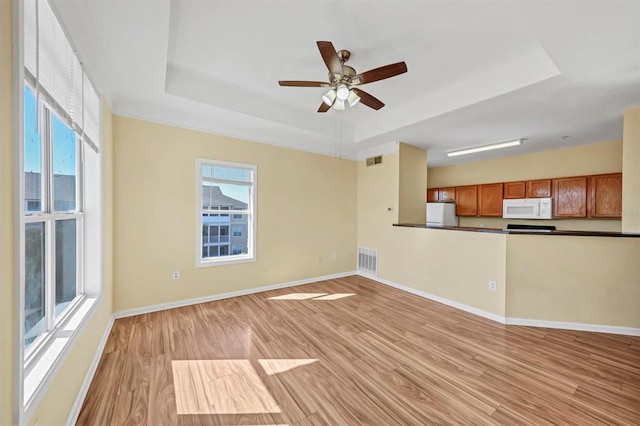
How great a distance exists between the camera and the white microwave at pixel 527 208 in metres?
4.73

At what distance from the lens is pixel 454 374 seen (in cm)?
208

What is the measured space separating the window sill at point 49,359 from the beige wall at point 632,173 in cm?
513

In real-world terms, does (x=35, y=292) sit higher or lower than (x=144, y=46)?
lower

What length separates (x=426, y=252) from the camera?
13.3 ft

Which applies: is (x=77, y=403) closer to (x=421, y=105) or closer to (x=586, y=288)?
(x=421, y=105)

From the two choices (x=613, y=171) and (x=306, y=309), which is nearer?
(x=306, y=309)

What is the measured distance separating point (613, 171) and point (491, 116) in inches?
116

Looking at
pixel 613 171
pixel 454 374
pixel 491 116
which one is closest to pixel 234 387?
pixel 454 374

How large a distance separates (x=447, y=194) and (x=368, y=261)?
9.63 feet

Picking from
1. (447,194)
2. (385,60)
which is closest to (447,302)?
(385,60)

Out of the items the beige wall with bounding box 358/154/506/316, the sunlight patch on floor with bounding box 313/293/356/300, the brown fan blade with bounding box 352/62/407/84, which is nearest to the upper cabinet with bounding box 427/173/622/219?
the beige wall with bounding box 358/154/506/316

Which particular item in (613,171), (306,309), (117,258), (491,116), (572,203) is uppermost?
(491,116)

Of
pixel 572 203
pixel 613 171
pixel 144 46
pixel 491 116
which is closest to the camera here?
pixel 144 46

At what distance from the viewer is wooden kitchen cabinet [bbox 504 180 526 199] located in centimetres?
508
